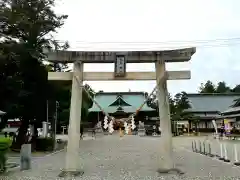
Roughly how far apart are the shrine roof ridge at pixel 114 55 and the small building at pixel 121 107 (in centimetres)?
2525

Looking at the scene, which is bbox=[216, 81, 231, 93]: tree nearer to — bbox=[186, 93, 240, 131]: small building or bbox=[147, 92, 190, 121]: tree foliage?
bbox=[186, 93, 240, 131]: small building

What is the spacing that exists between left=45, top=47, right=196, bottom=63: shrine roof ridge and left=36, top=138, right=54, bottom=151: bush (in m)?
11.9

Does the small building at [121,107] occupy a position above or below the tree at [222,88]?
below

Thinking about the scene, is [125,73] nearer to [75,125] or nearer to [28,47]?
[75,125]

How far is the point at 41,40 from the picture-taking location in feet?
69.2

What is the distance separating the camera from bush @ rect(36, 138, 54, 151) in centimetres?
2156

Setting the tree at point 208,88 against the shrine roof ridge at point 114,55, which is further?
the tree at point 208,88

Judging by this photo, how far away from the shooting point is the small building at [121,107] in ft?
141

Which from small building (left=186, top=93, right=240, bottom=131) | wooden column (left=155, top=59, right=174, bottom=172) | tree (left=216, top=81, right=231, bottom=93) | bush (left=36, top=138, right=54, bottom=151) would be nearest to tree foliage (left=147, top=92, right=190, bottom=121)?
small building (left=186, top=93, right=240, bottom=131)

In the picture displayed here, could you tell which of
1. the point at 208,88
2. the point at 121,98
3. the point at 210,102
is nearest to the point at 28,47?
the point at 121,98

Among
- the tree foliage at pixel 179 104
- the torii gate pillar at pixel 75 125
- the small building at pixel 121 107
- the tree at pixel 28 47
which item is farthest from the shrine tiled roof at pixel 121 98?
the torii gate pillar at pixel 75 125

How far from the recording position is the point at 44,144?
21.6 m

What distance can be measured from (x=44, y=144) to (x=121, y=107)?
78.9 ft

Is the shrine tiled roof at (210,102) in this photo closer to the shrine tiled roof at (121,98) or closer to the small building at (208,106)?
the small building at (208,106)
